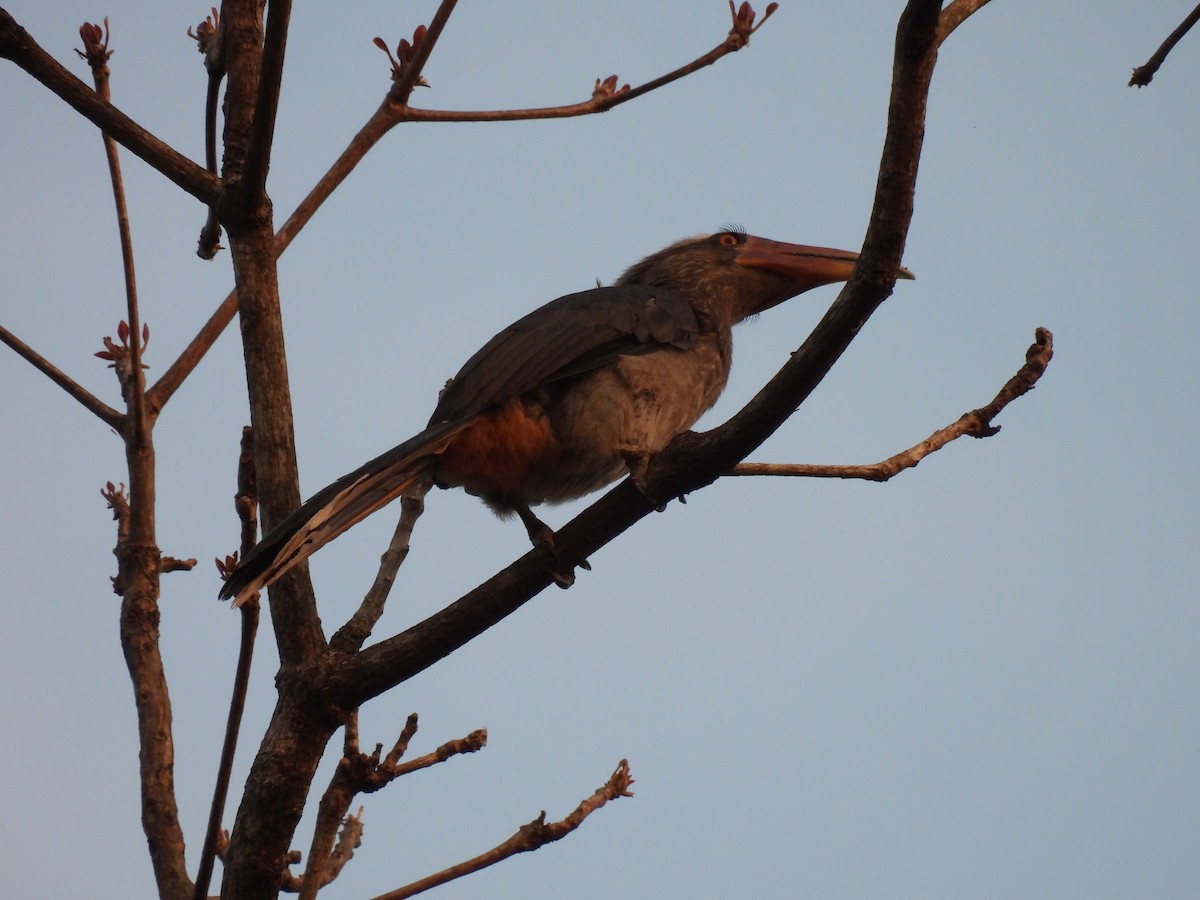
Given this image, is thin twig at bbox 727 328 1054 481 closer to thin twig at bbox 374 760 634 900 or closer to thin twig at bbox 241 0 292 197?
thin twig at bbox 374 760 634 900

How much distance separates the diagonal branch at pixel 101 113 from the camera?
3.58m

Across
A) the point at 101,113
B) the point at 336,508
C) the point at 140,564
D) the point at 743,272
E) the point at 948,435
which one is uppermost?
the point at 743,272

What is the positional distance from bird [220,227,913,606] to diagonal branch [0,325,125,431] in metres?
0.80

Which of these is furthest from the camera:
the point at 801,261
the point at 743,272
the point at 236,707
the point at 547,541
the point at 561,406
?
the point at 743,272

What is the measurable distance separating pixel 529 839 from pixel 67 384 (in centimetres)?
210

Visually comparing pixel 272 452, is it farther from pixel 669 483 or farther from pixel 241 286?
pixel 669 483

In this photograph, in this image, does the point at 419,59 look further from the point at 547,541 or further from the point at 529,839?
the point at 529,839

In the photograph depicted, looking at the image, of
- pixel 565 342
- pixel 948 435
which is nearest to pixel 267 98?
pixel 565 342

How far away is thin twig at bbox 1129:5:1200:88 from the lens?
10.3ft

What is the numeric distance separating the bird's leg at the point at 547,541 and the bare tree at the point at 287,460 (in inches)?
1.9

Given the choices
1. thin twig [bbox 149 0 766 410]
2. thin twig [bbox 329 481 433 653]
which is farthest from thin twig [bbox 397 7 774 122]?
thin twig [bbox 329 481 433 653]

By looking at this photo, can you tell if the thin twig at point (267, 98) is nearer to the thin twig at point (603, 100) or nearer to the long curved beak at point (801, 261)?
the thin twig at point (603, 100)

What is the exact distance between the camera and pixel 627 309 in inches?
207

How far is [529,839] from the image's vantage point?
3.56 metres
